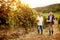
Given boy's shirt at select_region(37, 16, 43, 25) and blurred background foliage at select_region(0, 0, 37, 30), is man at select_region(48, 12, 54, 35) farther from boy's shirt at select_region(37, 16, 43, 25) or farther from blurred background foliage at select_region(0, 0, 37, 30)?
blurred background foliage at select_region(0, 0, 37, 30)

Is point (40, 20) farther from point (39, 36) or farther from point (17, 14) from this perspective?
point (17, 14)

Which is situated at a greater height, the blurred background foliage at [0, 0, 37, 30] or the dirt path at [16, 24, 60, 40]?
the blurred background foliage at [0, 0, 37, 30]

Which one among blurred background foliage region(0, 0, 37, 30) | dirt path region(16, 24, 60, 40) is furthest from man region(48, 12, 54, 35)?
blurred background foliage region(0, 0, 37, 30)

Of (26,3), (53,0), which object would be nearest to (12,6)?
(26,3)

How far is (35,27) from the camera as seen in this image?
2350mm

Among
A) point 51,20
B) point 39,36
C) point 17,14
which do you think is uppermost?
point 17,14

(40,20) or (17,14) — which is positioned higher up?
(17,14)

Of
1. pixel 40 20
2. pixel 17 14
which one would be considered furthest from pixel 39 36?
pixel 17 14

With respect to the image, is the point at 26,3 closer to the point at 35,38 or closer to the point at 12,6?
the point at 12,6

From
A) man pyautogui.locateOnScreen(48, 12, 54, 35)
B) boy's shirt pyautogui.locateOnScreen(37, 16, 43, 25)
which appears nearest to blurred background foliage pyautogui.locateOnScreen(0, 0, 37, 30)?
boy's shirt pyautogui.locateOnScreen(37, 16, 43, 25)

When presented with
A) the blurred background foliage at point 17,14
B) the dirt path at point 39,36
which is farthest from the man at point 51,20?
the blurred background foliage at point 17,14

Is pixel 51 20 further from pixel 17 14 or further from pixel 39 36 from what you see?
pixel 17 14

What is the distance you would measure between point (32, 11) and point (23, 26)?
26 centimetres

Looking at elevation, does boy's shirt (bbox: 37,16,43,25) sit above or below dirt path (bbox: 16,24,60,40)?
above
